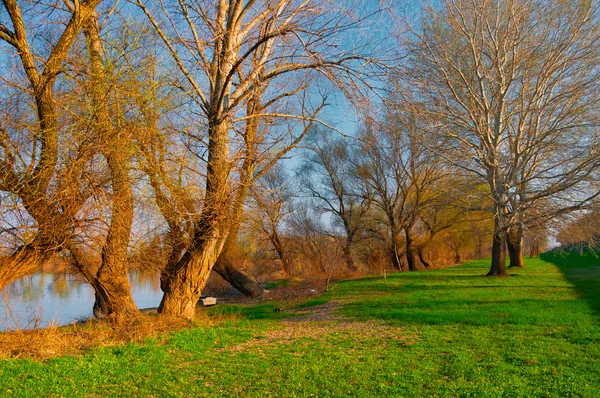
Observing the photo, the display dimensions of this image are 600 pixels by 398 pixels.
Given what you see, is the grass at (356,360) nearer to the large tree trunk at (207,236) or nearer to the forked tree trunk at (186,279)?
the forked tree trunk at (186,279)

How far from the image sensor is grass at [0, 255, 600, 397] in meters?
5.11

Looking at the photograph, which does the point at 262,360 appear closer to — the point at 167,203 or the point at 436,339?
the point at 436,339

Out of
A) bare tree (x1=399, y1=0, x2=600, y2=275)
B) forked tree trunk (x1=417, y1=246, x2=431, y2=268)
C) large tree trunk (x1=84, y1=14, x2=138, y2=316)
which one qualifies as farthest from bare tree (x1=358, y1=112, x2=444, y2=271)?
large tree trunk (x1=84, y1=14, x2=138, y2=316)

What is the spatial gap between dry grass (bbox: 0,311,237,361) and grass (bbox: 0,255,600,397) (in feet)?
1.15

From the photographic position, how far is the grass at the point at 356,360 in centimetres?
511

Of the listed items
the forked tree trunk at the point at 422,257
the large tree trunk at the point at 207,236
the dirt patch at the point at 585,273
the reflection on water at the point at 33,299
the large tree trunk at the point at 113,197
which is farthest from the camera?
the forked tree trunk at the point at 422,257

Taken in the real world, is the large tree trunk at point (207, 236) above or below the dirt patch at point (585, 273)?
above

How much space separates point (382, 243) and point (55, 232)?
27235 mm

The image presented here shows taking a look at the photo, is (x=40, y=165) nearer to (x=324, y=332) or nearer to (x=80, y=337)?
(x=80, y=337)

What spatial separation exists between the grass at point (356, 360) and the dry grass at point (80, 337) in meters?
0.35

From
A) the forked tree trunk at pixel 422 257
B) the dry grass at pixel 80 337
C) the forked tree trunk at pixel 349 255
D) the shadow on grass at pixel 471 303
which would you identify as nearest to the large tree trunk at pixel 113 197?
the dry grass at pixel 80 337

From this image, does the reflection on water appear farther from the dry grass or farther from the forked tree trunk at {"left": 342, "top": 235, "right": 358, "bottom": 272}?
the forked tree trunk at {"left": 342, "top": 235, "right": 358, "bottom": 272}

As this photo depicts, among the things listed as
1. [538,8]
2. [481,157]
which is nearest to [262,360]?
[481,157]

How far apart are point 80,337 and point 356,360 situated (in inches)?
170
